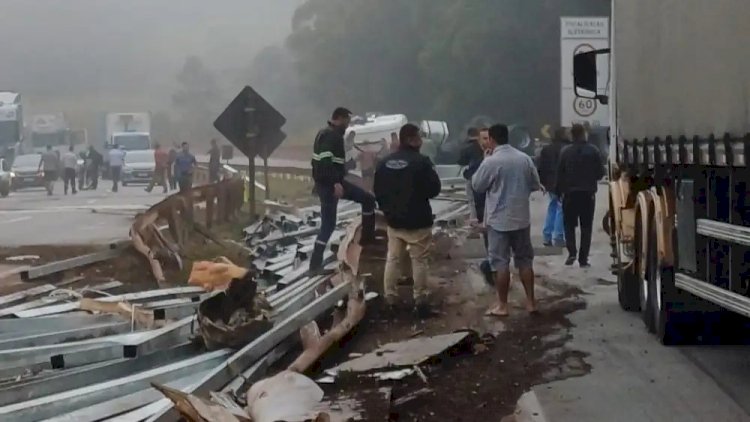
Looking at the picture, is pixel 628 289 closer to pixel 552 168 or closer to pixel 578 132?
pixel 578 132

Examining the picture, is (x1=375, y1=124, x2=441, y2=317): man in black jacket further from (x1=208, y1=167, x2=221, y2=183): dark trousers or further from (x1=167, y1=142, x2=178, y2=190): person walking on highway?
(x1=167, y1=142, x2=178, y2=190): person walking on highway

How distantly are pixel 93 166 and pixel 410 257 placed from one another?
77.2 ft

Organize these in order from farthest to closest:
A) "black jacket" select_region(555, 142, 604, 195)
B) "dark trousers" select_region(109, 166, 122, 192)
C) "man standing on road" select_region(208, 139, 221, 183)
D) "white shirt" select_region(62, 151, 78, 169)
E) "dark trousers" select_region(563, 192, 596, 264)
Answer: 1. "white shirt" select_region(62, 151, 78, 169)
2. "dark trousers" select_region(109, 166, 122, 192)
3. "man standing on road" select_region(208, 139, 221, 183)
4. "dark trousers" select_region(563, 192, 596, 264)
5. "black jacket" select_region(555, 142, 604, 195)

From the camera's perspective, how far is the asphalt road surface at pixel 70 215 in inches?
864

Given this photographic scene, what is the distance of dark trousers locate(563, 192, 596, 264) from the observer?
14695 mm

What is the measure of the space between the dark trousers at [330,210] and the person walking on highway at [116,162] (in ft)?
65.0

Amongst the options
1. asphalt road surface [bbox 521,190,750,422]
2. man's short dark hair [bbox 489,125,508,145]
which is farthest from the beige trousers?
asphalt road surface [bbox 521,190,750,422]

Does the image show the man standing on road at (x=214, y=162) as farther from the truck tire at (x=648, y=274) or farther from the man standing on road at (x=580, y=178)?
the truck tire at (x=648, y=274)

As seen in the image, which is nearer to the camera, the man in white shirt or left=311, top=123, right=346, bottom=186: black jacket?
left=311, top=123, right=346, bottom=186: black jacket

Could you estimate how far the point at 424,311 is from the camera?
1163 centimetres

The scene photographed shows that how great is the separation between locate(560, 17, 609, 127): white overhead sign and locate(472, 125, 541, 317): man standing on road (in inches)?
431

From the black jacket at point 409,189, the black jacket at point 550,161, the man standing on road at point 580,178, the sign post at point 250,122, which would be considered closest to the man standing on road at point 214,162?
the sign post at point 250,122

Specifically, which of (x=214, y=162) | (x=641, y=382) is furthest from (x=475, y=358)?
(x=214, y=162)

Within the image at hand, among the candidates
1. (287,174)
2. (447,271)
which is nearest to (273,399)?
(447,271)
